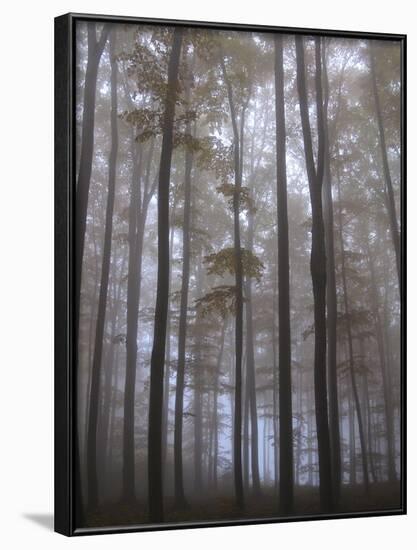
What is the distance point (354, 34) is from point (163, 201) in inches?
79.3

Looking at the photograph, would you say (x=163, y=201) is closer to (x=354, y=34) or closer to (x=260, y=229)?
(x=260, y=229)

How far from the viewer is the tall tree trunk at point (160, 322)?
317 inches

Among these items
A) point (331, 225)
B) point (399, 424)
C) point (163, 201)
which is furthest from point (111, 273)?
point (399, 424)

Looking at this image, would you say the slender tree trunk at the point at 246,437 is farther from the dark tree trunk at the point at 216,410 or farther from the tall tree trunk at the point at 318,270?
the tall tree trunk at the point at 318,270

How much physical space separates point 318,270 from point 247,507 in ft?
6.10

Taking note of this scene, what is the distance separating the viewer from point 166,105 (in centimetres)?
809

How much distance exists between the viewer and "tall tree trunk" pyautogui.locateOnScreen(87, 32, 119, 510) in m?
7.93

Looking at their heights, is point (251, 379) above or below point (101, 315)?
below

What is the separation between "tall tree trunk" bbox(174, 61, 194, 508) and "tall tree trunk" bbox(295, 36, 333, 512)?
3.02 feet

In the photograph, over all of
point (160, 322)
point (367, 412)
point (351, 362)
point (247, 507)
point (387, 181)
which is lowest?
point (247, 507)

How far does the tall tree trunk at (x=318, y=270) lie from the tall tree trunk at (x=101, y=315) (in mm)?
1455

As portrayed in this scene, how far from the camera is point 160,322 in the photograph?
806 centimetres

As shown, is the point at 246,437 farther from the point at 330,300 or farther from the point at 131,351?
the point at 330,300

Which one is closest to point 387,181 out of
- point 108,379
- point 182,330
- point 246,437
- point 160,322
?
point 182,330
